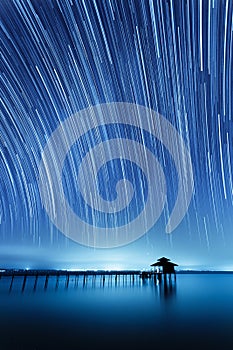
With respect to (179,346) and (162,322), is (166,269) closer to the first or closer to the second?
(162,322)

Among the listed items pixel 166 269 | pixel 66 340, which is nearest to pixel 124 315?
pixel 66 340

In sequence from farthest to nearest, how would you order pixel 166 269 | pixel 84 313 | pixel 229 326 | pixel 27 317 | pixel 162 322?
pixel 166 269 → pixel 84 313 → pixel 27 317 → pixel 162 322 → pixel 229 326

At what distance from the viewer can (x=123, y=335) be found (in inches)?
509

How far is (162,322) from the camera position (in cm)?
1688

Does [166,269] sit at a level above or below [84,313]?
above

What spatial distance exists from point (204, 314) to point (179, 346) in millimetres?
10467

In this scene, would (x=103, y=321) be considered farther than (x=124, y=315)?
No

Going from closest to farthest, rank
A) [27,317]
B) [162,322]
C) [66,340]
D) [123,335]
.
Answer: [66,340]
[123,335]
[162,322]
[27,317]

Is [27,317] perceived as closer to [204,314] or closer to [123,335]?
[123,335]

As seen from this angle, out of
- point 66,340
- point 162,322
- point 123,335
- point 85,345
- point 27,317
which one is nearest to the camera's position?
point 85,345

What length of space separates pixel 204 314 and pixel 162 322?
5399 millimetres

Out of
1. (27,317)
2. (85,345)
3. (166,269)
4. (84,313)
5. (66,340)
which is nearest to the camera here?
(85,345)

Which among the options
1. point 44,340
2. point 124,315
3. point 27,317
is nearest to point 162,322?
point 124,315

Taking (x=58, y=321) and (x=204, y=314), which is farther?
(x=204, y=314)
